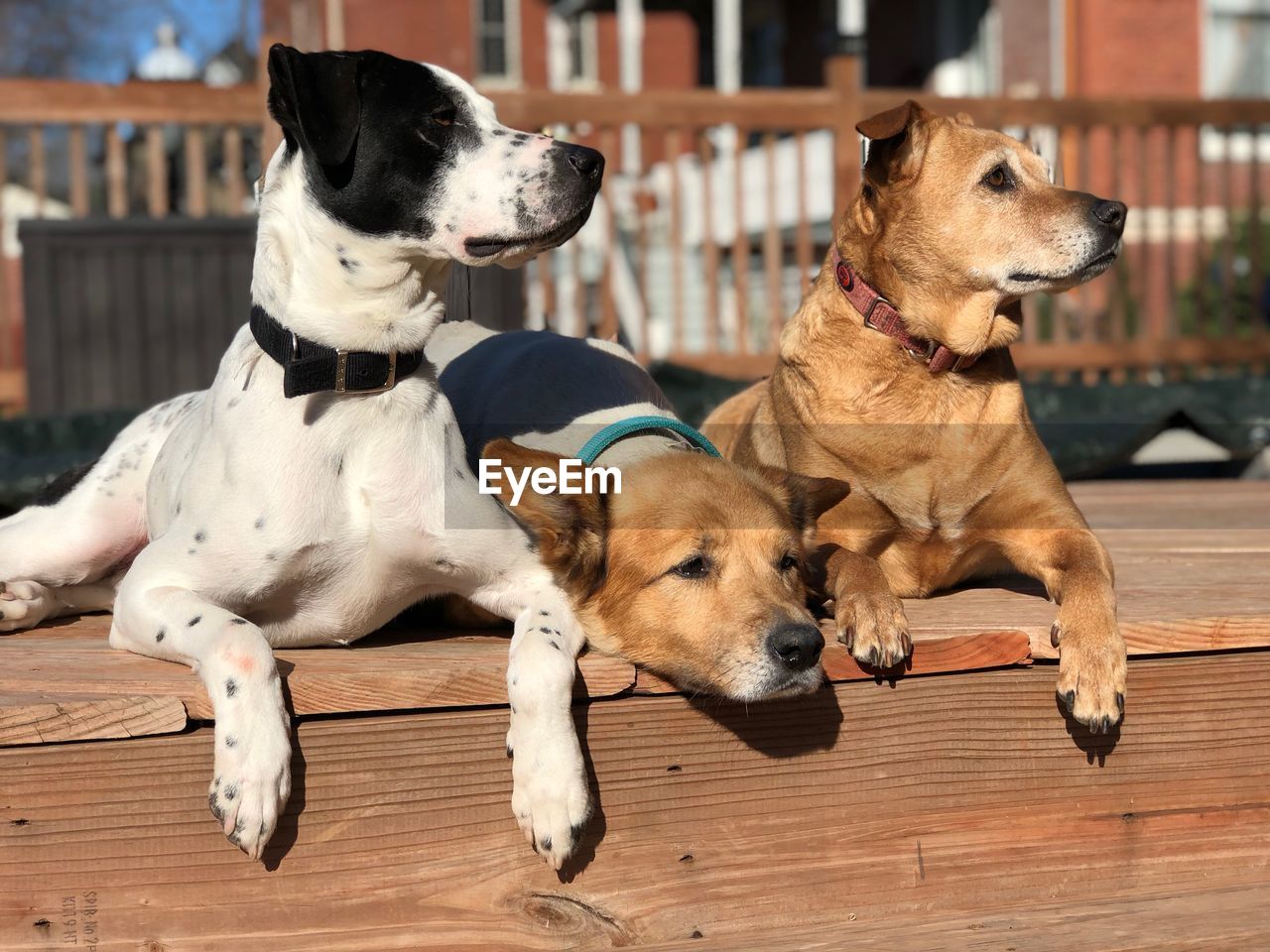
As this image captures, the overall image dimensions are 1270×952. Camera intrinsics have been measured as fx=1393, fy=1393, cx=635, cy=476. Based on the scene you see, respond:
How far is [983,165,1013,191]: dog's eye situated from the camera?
3154mm

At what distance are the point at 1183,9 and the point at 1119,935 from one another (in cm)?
1451

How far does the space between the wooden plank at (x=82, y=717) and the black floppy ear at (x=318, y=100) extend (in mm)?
944

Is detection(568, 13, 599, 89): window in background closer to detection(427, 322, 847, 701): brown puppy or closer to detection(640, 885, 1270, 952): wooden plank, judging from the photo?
detection(427, 322, 847, 701): brown puppy

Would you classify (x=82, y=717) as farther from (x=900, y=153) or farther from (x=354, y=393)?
(x=900, y=153)

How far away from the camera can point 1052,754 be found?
2.47m

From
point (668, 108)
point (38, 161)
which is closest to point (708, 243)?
point (668, 108)

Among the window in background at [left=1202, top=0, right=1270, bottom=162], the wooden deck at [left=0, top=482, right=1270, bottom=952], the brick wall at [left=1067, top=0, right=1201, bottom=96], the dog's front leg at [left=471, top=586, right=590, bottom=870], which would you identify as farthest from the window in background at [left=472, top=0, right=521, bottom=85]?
the dog's front leg at [left=471, top=586, right=590, bottom=870]

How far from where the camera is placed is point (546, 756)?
7.02 feet

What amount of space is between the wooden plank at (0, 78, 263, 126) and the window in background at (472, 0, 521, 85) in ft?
38.8

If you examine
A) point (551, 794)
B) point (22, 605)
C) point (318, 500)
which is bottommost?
point (551, 794)

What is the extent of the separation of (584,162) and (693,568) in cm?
75

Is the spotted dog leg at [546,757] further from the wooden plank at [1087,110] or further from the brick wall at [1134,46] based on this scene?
the brick wall at [1134,46]

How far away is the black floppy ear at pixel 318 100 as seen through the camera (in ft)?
7.70

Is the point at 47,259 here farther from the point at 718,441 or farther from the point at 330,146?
the point at 330,146
